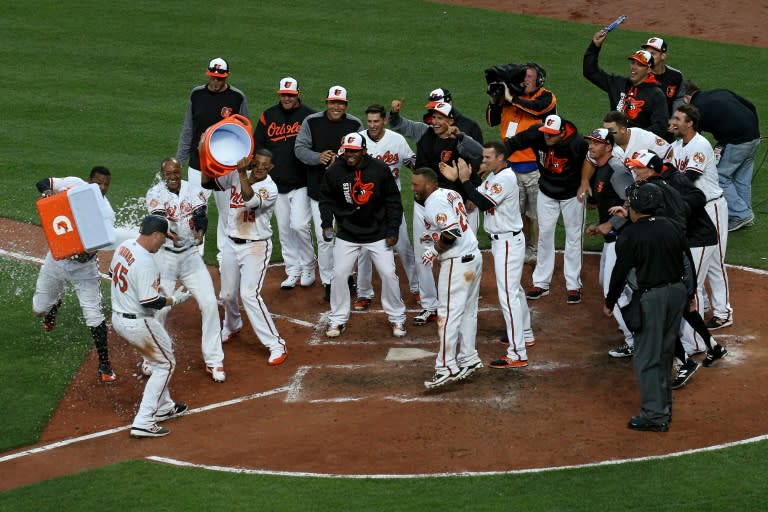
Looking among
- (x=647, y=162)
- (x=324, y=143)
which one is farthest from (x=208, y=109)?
(x=647, y=162)

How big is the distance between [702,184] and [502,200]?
1870 mm

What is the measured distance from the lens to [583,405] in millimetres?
9133

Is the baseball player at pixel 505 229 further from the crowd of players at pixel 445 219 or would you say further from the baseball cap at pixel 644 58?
the baseball cap at pixel 644 58

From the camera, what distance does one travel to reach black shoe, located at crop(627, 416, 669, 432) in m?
8.59

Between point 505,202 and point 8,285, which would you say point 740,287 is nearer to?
point 505,202

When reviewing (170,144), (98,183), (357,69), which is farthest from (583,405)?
(357,69)

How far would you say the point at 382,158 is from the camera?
1114 cm

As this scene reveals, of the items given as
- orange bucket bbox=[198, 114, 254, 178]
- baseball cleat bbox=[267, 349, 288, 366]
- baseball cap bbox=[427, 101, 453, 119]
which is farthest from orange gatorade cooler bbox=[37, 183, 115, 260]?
baseball cap bbox=[427, 101, 453, 119]

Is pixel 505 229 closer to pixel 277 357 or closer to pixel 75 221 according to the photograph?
pixel 277 357

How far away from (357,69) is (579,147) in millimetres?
8332

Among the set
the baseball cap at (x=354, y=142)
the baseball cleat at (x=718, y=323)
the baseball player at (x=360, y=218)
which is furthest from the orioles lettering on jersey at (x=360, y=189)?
the baseball cleat at (x=718, y=323)

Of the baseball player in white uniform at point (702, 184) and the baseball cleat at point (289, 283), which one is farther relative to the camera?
the baseball cleat at point (289, 283)

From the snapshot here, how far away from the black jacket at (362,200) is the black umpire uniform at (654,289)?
8.30 feet

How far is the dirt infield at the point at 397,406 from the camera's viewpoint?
329 inches
